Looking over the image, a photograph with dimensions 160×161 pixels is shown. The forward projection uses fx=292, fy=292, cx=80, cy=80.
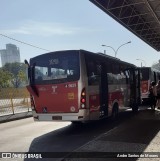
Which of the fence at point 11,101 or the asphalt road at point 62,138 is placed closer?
the asphalt road at point 62,138

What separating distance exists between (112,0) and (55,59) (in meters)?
11.3

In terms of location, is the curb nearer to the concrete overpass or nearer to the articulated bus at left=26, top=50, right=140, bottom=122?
the articulated bus at left=26, top=50, right=140, bottom=122

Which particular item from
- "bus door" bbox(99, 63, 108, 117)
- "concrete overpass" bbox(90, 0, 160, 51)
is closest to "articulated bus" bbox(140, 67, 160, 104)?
"concrete overpass" bbox(90, 0, 160, 51)

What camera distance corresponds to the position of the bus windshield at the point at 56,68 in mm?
10422

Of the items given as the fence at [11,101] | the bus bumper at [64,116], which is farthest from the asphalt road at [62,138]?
the fence at [11,101]

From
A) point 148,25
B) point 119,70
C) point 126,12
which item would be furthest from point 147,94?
point 148,25

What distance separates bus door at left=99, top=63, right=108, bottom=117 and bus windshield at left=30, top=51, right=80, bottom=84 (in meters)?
1.91

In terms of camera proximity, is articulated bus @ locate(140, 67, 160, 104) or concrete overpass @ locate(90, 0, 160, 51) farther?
articulated bus @ locate(140, 67, 160, 104)

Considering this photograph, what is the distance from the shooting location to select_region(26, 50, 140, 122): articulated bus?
406 inches

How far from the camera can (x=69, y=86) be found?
10.4 meters

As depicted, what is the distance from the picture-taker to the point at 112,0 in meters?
20.6

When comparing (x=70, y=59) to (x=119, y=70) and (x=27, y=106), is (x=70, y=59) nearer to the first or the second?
(x=119, y=70)

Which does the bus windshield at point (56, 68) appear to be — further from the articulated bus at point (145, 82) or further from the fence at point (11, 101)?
the articulated bus at point (145, 82)


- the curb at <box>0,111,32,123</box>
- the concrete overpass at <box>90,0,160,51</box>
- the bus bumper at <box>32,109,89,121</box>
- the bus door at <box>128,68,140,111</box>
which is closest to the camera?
the bus bumper at <box>32,109,89,121</box>
